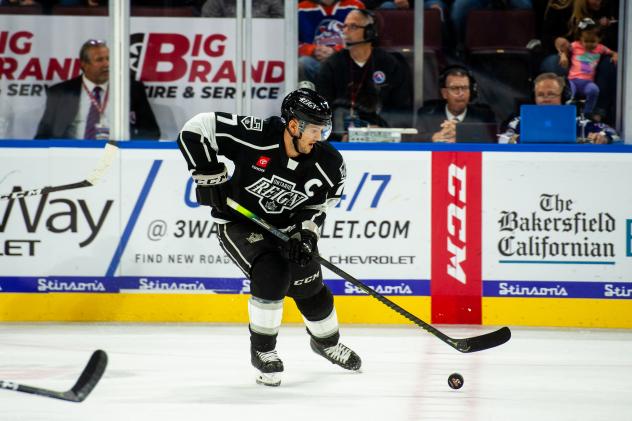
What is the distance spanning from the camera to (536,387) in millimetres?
4035

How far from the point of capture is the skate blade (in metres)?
3.97

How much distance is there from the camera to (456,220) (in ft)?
18.5

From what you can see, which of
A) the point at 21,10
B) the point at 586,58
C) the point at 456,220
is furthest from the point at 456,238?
the point at 21,10

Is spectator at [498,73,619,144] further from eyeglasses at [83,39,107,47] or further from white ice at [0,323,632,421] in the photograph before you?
eyeglasses at [83,39,107,47]

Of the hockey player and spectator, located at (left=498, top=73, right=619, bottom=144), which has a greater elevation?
spectator, located at (left=498, top=73, right=619, bottom=144)

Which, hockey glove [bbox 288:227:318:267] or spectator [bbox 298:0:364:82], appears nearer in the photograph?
hockey glove [bbox 288:227:318:267]

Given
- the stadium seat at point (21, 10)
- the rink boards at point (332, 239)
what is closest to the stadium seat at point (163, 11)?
the stadium seat at point (21, 10)

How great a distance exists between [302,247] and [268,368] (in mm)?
444

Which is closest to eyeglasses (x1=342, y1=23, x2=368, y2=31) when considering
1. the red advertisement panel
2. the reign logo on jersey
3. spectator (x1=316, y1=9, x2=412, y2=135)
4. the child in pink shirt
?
spectator (x1=316, y1=9, x2=412, y2=135)

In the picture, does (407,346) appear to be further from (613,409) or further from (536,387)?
(613,409)

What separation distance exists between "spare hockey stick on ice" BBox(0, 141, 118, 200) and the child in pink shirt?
7.64ft

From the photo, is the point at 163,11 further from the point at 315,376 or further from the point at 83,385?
the point at 83,385

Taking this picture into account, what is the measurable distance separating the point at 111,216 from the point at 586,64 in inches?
99.7

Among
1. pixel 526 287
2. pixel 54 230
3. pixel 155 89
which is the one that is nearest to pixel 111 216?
pixel 54 230
